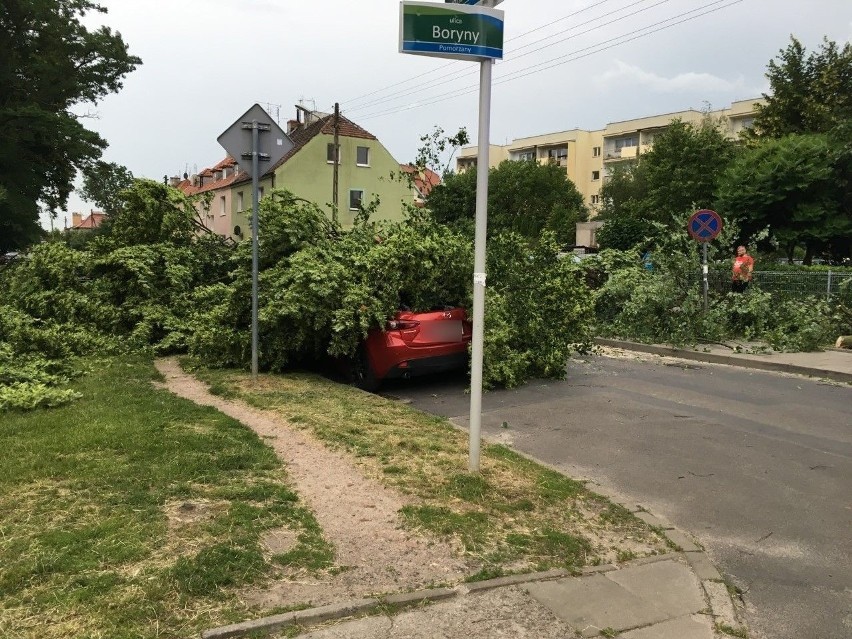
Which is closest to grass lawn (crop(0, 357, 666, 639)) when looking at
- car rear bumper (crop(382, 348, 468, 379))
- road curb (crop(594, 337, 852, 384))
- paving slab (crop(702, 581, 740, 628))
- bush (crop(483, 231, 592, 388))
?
paving slab (crop(702, 581, 740, 628))

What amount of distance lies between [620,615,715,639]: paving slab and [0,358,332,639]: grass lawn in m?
1.58

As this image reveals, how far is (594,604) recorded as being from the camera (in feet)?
11.1

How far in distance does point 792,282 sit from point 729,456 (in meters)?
10.3

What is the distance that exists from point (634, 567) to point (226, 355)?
24.2 ft

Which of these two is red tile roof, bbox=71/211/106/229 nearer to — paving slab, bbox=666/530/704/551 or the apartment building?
the apartment building

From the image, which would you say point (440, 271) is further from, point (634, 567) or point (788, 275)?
point (788, 275)

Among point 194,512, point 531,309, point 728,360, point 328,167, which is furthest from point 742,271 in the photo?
point 328,167

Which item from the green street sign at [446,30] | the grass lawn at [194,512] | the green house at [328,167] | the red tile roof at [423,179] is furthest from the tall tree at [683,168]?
the green street sign at [446,30]

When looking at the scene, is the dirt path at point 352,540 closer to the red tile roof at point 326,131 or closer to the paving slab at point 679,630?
the paving slab at point 679,630

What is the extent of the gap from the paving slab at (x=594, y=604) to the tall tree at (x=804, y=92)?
104ft

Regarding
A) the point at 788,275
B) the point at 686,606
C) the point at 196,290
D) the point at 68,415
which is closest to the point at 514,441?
the point at 686,606

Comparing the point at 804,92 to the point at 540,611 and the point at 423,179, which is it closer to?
the point at 423,179

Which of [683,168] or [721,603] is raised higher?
[683,168]

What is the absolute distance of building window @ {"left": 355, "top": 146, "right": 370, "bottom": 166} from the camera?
5078cm
